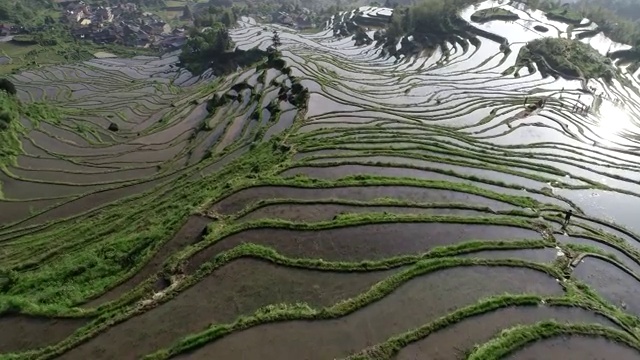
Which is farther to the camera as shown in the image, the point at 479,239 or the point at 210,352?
the point at 479,239

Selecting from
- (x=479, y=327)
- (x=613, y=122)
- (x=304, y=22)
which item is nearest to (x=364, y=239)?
(x=479, y=327)

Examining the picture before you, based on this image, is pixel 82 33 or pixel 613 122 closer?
pixel 613 122

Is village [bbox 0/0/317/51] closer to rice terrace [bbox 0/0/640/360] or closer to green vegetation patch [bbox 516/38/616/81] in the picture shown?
rice terrace [bbox 0/0/640/360]

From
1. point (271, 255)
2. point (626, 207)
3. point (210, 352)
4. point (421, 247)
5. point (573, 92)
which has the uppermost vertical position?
point (573, 92)

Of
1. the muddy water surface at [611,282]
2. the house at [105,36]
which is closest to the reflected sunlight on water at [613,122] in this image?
the muddy water surface at [611,282]

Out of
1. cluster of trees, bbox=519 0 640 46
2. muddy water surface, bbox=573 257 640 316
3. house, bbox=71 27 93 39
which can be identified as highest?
cluster of trees, bbox=519 0 640 46

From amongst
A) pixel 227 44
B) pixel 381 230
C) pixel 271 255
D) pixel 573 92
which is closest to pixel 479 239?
pixel 381 230

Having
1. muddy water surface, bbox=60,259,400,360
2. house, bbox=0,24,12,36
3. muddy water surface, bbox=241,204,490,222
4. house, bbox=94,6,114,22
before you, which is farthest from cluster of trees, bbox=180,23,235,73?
muddy water surface, bbox=60,259,400,360

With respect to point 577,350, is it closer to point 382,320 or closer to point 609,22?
point 382,320

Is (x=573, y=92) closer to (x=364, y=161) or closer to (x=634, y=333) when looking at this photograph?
(x=364, y=161)
